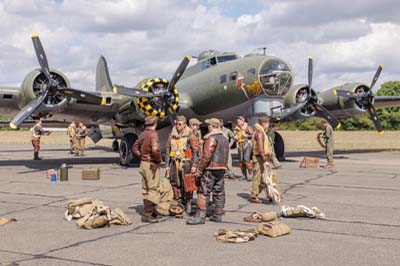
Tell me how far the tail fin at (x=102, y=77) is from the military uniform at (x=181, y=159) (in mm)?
17109

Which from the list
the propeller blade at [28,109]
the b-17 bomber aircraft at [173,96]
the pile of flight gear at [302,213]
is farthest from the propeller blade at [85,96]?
the pile of flight gear at [302,213]

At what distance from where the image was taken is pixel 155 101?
56.2ft

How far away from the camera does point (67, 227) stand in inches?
289

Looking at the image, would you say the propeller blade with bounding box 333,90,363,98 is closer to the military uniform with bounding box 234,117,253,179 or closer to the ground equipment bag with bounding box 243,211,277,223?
the military uniform with bounding box 234,117,253,179

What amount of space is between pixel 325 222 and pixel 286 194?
10.5ft

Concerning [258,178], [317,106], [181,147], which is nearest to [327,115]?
[317,106]

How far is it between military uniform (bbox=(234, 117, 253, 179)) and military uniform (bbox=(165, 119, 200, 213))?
460 centimetres

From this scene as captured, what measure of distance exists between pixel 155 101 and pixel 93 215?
996 cm

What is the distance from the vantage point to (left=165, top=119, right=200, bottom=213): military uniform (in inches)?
341

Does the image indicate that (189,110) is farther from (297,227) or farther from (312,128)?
(312,128)

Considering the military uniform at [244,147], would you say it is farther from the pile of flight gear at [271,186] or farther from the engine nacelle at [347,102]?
the engine nacelle at [347,102]

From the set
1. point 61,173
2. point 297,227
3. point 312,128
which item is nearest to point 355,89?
point 61,173

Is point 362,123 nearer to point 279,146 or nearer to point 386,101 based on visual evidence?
point 386,101

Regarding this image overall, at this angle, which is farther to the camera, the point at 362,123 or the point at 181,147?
the point at 362,123
